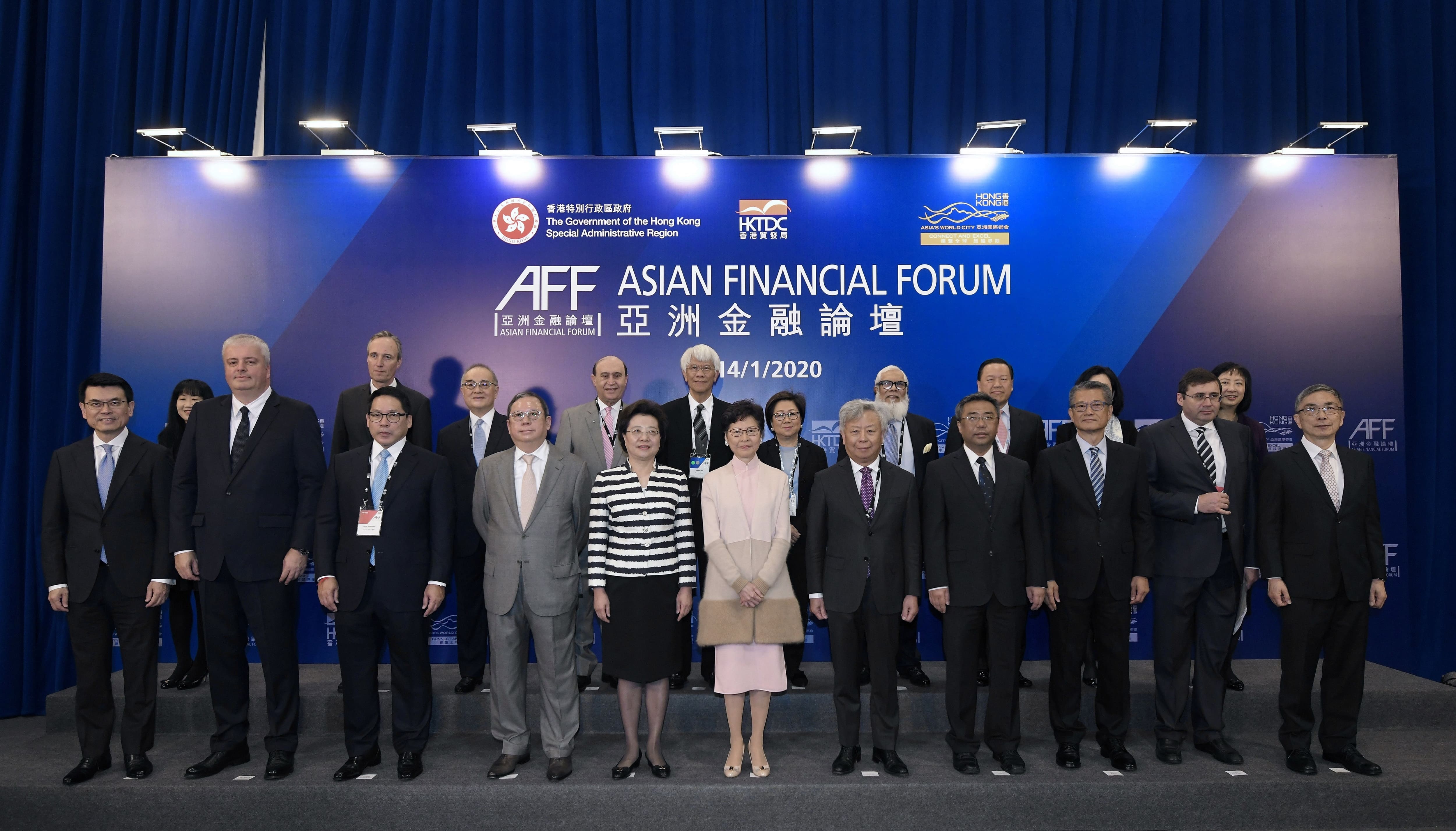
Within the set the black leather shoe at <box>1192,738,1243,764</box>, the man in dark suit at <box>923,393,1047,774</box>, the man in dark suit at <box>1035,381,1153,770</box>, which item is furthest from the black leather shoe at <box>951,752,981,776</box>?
the black leather shoe at <box>1192,738,1243,764</box>

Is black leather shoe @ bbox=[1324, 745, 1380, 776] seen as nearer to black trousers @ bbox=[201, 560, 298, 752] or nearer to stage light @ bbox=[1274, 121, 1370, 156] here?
stage light @ bbox=[1274, 121, 1370, 156]

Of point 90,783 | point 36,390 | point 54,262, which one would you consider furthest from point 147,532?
point 54,262

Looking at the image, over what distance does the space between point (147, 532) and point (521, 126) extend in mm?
3536

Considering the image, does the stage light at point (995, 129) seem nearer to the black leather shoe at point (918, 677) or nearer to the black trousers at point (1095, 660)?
the black trousers at point (1095, 660)

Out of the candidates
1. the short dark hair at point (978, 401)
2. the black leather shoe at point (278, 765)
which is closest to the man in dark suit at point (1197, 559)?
the short dark hair at point (978, 401)

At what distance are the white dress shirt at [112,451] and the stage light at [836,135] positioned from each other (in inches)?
159

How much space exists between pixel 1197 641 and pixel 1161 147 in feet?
11.7

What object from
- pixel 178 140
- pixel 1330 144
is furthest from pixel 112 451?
pixel 1330 144

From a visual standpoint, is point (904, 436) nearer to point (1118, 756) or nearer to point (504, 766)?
point (1118, 756)

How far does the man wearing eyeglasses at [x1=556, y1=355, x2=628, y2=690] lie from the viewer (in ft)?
13.9

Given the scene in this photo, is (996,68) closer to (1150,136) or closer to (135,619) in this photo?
(1150,136)

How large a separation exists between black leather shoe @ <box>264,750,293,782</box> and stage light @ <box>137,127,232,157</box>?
12.3 feet

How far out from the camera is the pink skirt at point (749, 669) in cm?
347

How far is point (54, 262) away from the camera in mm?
5285
